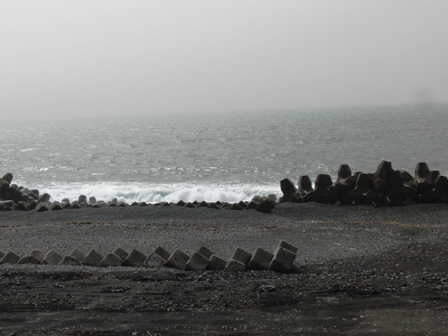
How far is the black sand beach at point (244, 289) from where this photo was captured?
19.8 feet

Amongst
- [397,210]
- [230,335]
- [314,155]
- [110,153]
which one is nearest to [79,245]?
[230,335]

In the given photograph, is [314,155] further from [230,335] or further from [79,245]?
[230,335]

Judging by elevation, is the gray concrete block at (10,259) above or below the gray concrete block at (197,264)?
below

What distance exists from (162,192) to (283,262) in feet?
63.6

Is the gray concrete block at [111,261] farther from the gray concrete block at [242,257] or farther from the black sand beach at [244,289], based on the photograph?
the gray concrete block at [242,257]

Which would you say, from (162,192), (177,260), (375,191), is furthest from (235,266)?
(162,192)

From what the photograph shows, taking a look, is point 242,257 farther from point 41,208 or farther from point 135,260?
point 41,208

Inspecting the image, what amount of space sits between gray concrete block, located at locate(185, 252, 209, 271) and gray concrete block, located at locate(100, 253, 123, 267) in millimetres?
1074

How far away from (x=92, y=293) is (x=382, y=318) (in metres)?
3.30

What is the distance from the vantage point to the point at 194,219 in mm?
13562

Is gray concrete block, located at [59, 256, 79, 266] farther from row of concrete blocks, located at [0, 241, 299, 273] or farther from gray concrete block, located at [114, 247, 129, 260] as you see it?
gray concrete block, located at [114, 247, 129, 260]

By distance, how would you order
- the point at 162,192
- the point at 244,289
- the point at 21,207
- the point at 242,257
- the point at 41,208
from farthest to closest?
the point at 162,192 → the point at 21,207 → the point at 41,208 → the point at 242,257 → the point at 244,289

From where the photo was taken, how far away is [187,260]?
8.29m

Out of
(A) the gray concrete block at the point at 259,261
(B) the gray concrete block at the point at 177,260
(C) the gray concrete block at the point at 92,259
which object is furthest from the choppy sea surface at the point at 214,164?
(A) the gray concrete block at the point at 259,261
